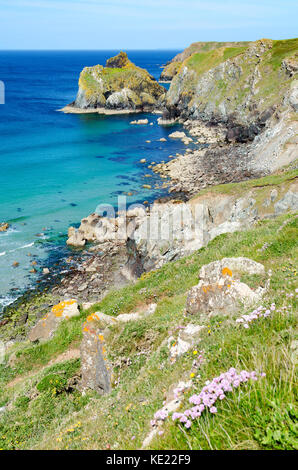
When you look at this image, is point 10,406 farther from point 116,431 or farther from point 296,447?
point 296,447

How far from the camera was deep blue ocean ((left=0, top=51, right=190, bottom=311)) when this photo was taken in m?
38.9

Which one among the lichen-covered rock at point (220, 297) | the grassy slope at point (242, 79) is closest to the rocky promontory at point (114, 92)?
the grassy slope at point (242, 79)

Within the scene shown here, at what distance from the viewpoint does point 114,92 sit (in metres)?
124

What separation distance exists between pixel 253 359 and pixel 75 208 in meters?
46.5

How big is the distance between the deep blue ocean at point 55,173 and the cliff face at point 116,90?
35.9 ft

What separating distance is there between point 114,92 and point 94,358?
12748 cm

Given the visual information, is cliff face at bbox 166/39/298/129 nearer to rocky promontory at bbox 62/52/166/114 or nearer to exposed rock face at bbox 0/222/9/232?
rocky promontory at bbox 62/52/166/114

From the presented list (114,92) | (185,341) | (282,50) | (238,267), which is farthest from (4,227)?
(114,92)

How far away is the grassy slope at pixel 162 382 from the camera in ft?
13.5

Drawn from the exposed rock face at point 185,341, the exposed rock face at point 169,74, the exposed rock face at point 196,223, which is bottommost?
the exposed rock face at point 196,223

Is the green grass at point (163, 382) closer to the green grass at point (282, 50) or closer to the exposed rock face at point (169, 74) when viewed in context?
the green grass at point (282, 50)

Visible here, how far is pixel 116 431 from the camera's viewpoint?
6168 mm

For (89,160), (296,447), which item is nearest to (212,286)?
(296,447)

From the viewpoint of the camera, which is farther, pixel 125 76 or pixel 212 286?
pixel 125 76
